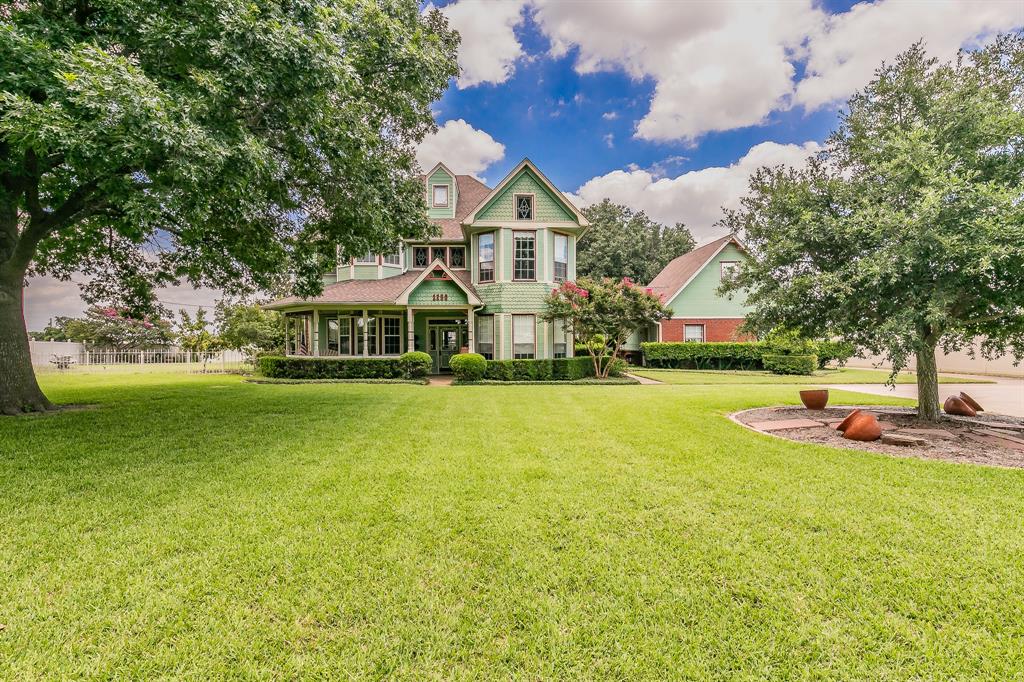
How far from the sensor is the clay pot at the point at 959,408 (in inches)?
338

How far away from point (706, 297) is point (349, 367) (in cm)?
1897

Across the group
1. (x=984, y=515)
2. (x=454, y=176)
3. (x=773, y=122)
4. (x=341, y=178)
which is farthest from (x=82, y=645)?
(x=773, y=122)

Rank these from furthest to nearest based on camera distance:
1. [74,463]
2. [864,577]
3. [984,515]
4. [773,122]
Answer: [773,122], [74,463], [984,515], [864,577]

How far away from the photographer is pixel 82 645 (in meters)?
2.38

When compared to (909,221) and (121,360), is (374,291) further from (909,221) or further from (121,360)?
(121,360)

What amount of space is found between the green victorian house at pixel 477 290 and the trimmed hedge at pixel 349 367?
1019mm

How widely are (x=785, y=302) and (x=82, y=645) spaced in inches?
365

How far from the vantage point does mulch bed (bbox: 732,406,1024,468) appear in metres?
5.88

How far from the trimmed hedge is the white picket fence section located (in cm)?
909

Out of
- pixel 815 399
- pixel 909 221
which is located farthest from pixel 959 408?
pixel 909 221

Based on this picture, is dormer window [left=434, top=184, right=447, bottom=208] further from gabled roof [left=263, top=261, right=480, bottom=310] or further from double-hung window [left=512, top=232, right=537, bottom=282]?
double-hung window [left=512, top=232, right=537, bottom=282]

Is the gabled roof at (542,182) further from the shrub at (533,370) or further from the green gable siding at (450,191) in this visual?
the shrub at (533,370)

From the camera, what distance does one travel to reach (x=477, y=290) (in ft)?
62.1

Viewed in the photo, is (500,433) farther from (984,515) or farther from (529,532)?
(984,515)
